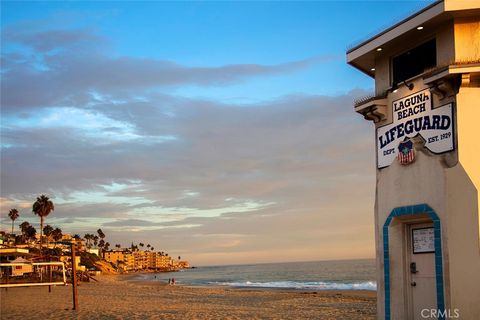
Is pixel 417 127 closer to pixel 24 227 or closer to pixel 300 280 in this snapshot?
pixel 300 280

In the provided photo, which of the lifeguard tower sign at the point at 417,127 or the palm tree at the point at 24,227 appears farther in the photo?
the palm tree at the point at 24,227

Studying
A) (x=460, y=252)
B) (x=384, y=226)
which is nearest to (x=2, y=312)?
(x=384, y=226)

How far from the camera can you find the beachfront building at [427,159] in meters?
9.55

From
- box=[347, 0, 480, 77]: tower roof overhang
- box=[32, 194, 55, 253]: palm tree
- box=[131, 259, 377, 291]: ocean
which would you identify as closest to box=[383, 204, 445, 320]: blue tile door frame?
box=[347, 0, 480, 77]: tower roof overhang

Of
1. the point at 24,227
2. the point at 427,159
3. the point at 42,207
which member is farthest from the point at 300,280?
the point at 427,159

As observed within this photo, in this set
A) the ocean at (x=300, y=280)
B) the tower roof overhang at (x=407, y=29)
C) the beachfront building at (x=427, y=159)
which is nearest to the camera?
the beachfront building at (x=427, y=159)

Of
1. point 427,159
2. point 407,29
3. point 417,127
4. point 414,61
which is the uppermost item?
point 407,29

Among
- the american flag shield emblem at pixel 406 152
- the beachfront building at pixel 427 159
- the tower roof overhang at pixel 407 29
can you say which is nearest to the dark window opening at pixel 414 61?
the beachfront building at pixel 427 159

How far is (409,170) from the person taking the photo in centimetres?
1060

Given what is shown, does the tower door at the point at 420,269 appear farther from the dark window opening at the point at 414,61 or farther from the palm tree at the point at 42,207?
the palm tree at the point at 42,207

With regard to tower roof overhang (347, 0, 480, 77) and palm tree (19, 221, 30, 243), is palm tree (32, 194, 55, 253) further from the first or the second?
tower roof overhang (347, 0, 480, 77)

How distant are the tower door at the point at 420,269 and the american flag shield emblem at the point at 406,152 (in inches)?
52.3

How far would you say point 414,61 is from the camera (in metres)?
11.0

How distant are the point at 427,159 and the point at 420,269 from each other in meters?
2.23
